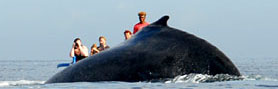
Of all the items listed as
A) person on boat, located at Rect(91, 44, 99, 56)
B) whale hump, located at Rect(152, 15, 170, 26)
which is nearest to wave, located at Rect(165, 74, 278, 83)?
whale hump, located at Rect(152, 15, 170, 26)

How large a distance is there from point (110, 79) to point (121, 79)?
0.17m

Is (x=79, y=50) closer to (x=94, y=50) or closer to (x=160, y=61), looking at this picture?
(x=94, y=50)

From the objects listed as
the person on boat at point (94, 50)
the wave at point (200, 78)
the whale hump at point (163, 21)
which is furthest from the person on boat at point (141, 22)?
the wave at point (200, 78)

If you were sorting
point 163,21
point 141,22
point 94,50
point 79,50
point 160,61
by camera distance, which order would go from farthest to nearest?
point 79,50
point 94,50
point 141,22
point 163,21
point 160,61

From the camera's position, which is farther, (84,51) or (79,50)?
(79,50)

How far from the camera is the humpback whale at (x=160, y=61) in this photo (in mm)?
9672

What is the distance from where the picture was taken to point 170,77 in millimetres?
9711

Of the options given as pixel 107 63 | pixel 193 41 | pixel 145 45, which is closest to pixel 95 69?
pixel 107 63

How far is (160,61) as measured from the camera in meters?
9.66

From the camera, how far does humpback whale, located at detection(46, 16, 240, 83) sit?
9.67 metres

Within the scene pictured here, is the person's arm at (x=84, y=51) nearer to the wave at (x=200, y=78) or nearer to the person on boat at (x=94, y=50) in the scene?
the person on boat at (x=94, y=50)

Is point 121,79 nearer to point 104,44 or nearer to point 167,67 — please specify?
point 167,67

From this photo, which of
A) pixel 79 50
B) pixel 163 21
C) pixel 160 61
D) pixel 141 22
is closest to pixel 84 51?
pixel 79 50

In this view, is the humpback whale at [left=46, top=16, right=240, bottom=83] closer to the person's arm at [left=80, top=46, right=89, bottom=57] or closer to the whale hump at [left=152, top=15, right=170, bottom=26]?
the whale hump at [left=152, top=15, right=170, bottom=26]
